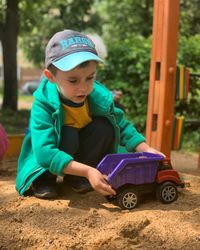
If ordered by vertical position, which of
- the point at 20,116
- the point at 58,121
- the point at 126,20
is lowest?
the point at 20,116

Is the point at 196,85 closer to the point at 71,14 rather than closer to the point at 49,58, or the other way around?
the point at 49,58

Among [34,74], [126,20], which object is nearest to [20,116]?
[126,20]

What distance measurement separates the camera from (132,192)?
243 centimetres

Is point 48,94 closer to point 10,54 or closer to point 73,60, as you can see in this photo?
point 73,60

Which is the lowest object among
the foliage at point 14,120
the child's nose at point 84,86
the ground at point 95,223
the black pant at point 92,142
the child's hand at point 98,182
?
the foliage at point 14,120

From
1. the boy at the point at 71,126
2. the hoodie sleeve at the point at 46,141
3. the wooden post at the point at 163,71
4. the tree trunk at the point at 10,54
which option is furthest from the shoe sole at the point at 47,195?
the tree trunk at the point at 10,54

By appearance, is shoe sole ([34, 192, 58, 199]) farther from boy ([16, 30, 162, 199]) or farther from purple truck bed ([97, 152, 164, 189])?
purple truck bed ([97, 152, 164, 189])

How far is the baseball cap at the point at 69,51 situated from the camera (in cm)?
234

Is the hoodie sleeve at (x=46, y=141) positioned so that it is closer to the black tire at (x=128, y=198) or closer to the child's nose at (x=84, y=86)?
the child's nose at (x=84, y=86)

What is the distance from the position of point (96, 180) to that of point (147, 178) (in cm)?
34

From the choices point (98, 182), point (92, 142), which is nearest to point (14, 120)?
point (92, 142)

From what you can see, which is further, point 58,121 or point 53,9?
point 53,9

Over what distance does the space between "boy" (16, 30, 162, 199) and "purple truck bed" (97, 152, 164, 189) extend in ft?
0.28

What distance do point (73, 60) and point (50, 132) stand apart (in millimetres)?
411
